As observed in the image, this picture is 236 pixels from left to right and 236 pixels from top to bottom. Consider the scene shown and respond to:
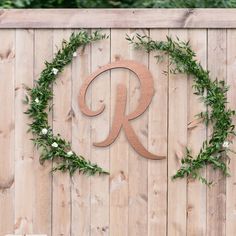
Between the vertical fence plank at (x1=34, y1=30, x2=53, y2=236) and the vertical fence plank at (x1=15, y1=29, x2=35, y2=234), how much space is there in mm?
32

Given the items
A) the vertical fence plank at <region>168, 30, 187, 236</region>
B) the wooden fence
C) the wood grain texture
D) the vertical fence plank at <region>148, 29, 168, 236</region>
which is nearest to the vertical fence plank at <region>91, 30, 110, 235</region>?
the wooden fence

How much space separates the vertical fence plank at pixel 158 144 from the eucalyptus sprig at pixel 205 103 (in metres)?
0.06

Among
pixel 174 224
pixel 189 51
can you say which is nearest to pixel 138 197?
pixel 174 224

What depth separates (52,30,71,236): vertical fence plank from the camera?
14.2 ft

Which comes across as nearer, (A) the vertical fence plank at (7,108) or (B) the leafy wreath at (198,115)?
(B) the leafy wreath at (198,115)

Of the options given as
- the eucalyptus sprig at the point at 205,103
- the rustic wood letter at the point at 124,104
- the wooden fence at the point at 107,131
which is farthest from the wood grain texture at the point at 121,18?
the rustic wood letter at the point at 124,104

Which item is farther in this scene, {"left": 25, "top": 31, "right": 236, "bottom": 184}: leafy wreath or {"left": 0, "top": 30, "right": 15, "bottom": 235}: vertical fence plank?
{"left": 0, "top": 30, "right": 15, "bottom": 235}: vertical fence plank

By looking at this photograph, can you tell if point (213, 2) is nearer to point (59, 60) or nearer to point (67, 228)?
point (59, 60)

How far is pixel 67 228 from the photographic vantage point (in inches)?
171

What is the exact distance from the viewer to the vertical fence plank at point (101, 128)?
4.31 metres

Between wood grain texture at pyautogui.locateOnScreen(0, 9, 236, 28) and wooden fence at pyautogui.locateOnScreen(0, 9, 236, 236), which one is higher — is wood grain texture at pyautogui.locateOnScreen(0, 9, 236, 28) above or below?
above

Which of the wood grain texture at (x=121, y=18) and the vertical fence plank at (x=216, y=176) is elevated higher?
the wood grain texture at (x=121, y=18)

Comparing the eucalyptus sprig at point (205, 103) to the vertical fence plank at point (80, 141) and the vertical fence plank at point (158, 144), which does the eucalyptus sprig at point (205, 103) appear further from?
the vertical fence plank at point (80, 141)

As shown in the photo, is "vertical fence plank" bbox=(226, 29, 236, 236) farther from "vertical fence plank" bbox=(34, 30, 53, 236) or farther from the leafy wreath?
"vertical fence plank" bbox=(34, 30, 53, 236)
